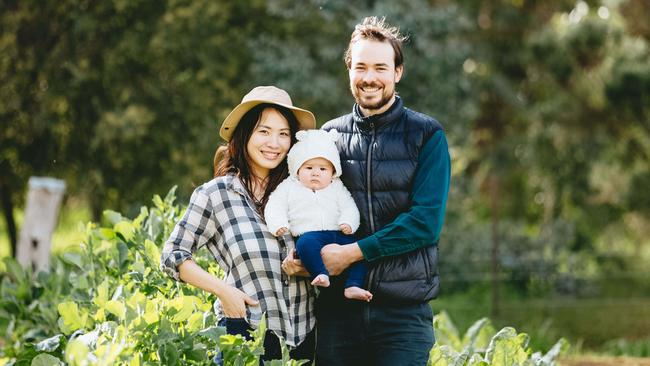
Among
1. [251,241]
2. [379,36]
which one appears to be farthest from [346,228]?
[379,36]

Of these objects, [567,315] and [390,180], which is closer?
[390,180]

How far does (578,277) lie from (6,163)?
7.66m

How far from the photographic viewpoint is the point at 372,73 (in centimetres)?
310

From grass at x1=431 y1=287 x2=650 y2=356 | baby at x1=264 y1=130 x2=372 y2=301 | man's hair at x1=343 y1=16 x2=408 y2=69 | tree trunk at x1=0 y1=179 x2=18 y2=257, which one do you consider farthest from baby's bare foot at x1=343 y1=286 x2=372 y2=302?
tree trunk at x1=0 y1=179 x2=18 y2=257

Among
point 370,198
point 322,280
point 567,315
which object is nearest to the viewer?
point 322,280

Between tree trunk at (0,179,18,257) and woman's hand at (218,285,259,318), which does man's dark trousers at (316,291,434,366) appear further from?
tree trunk at (0,179,18,257)

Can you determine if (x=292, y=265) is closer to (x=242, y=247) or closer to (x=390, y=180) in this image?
(x=242, y=247)

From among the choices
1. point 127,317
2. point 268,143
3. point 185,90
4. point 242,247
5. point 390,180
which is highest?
point 185,90

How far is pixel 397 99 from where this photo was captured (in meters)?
3.24

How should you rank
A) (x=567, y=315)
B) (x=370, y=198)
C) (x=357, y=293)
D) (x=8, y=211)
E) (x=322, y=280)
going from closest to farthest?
1. (x=322, y=280)
2. (x=357, y=293)
3. (x=370, y=198)
4. (x=8, y=211)
5. (x=567, y=315)

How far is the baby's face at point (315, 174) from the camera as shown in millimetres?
3057

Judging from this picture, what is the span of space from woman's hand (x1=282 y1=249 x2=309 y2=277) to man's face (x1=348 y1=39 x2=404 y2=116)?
575 millimetres

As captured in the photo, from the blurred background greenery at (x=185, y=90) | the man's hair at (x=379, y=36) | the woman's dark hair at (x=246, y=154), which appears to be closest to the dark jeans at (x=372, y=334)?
the woman's dark hair at (x=246, y=154)

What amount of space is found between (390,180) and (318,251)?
37 centimetres
